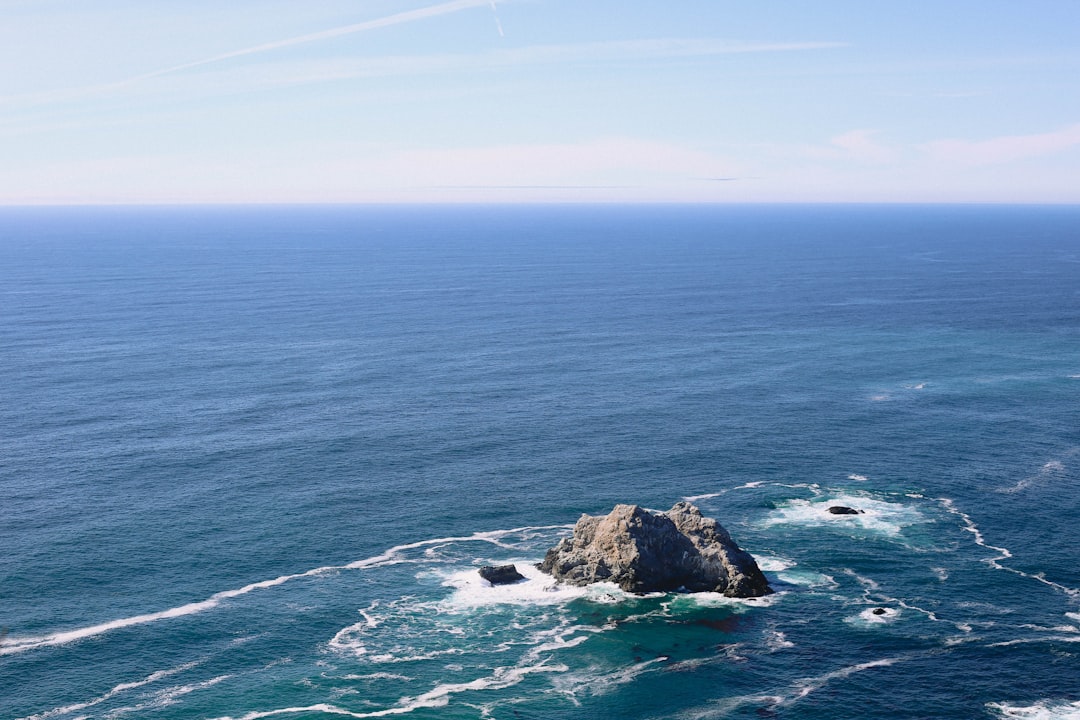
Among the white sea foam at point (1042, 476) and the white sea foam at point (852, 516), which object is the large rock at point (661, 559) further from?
the white sea foam at point (1042, 476)

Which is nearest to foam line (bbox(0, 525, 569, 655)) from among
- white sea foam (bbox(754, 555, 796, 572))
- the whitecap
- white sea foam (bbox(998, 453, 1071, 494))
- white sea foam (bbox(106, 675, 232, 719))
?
white sea foam (bbox(106, 675, 232, 719))

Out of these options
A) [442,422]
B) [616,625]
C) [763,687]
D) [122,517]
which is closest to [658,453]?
[442,422]

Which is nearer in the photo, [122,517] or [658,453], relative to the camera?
[122,517]

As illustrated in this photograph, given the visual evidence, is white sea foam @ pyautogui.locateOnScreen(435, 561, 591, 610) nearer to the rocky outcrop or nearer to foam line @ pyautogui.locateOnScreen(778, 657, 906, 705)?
the rocky outcrop

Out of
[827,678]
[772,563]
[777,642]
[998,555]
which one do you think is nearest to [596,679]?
[777,642]

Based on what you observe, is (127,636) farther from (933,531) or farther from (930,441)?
(930,441)

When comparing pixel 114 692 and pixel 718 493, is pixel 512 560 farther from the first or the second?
pixel 114 692

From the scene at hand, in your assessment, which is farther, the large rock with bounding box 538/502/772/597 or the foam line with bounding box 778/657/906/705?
the large rock with bounding box 538/502/772/597
